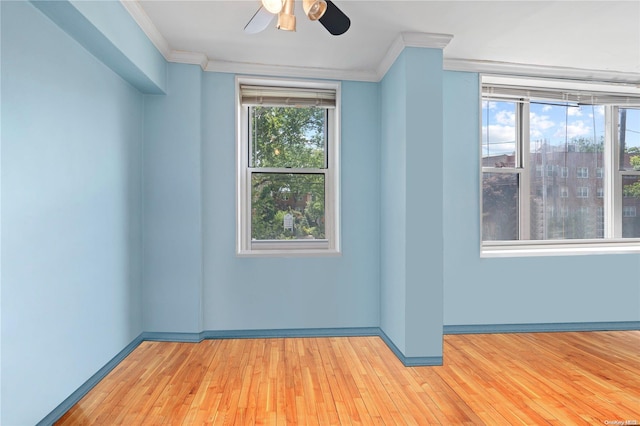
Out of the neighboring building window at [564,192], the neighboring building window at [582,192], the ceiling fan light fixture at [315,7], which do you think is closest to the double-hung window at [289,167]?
the ceiling fan light fixture at [315,7]

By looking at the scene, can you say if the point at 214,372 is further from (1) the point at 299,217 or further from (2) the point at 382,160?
(2) the point at 382,160

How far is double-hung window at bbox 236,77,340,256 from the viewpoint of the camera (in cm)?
349

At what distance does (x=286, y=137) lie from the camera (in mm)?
3580

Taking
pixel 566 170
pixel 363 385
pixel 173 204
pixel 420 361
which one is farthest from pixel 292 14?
pixel 566 170

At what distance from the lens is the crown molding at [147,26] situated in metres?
2.30

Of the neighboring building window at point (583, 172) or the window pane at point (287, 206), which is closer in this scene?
the window pane at point (287, 206)

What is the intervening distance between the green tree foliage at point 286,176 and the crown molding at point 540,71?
1.35m

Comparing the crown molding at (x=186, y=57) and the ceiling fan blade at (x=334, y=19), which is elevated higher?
the crown molding at (x=186, y=57)

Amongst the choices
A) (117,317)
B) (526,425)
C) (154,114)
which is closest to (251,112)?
(154,114)

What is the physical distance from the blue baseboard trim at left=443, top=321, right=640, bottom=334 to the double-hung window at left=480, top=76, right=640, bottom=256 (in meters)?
0.70

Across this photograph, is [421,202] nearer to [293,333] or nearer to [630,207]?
[293,333]

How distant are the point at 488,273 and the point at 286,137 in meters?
2.33

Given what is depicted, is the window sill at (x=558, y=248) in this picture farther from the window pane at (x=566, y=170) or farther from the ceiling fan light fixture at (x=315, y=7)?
the ceiling fan light fixture at (x=315, y=7)

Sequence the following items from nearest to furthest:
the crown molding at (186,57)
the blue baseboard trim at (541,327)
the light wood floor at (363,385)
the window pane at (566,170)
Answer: the light wood floor at (363,385)
the crown molding at (186,57)
the blue baseboard trim at (541,327)
the window pane at (566,170)
